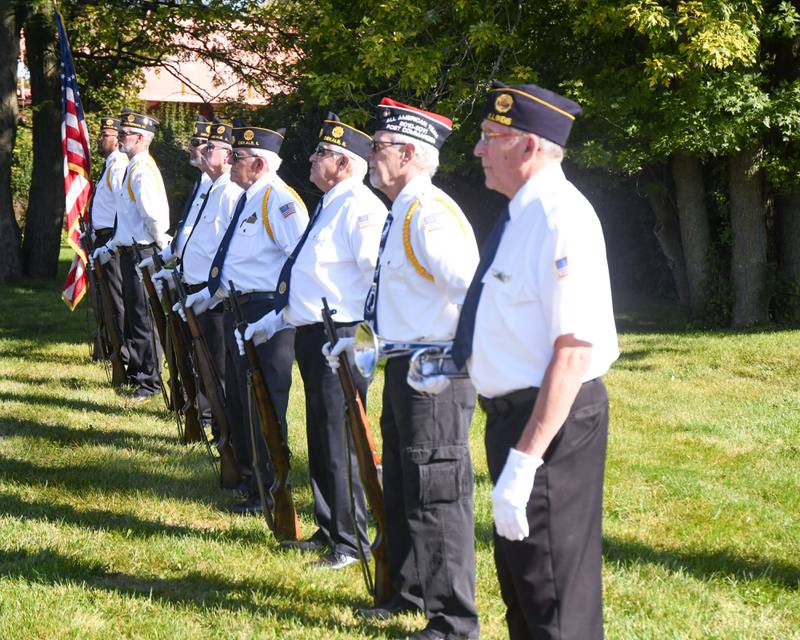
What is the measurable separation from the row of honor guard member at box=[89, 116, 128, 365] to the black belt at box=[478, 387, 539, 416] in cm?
802

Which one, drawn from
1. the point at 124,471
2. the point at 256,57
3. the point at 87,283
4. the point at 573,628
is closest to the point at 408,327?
the point at 573,628

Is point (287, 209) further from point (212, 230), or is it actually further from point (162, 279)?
point (162, 279)

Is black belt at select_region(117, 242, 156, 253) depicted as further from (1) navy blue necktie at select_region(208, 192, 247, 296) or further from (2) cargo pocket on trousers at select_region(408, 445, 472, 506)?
(2) cargo pocket on trousers at select_region(408, 445, 472, 506)

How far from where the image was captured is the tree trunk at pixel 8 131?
57.4 feet

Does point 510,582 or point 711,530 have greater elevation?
point 510,582

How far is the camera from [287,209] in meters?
6.27

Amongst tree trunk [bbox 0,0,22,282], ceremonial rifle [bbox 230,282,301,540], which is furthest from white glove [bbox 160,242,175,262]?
tree trunk [bbox 0,0,22,282]

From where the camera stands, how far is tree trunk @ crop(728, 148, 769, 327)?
1499cm

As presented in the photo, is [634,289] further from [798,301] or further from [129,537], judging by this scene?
[129,537]

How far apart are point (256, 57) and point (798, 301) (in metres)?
10.9

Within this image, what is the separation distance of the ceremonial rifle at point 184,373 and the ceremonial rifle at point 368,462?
335cm

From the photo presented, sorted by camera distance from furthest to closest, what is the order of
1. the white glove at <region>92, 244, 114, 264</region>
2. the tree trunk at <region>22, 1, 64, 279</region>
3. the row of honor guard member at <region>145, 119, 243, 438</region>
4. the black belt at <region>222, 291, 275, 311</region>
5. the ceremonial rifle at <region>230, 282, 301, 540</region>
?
the tree trunk at <region>22, 1, 64, 279</region>
the white glove at <region>92, 244, 114, 264</region>
the row of honor guard member at <region>145, 119, 243, 438</region>
the black belt at <region>222, 291, 275, 311</region>
the ceremonial rifle at <region>230, 282, 301, 540</region>

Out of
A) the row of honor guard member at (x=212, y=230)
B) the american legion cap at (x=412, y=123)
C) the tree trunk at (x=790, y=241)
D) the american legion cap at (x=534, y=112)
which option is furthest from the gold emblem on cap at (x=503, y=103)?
the tree trunk at (x=790, y=241)

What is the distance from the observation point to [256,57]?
20.0 m
